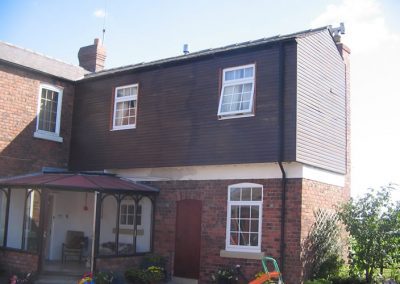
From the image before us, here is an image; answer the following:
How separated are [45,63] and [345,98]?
10574 millimetres

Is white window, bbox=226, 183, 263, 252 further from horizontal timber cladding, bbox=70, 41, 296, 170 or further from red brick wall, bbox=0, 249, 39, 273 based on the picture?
red brick wall, bbox=0, 249, 39, 273

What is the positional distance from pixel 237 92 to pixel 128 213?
5.44 meters

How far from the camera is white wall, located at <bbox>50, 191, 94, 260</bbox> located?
17.8 meters

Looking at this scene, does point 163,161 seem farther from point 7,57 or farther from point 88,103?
point 7,57

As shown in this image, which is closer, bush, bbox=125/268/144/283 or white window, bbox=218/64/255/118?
bush, bbox=125/268/144/283

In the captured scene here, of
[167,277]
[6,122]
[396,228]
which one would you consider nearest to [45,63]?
[6,122]

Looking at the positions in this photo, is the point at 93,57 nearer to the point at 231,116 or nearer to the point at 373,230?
the point at 231,116

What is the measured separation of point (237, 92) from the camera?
48.3 ft

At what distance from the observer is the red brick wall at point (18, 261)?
566 inches

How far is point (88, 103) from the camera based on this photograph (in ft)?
60.4

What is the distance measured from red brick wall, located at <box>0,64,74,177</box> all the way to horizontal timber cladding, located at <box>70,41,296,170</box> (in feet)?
3.26

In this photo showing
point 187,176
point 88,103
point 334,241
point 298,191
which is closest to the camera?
point 298,191

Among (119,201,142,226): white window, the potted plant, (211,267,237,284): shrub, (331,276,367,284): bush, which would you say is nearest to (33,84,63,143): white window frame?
(119,201,142,226): white window

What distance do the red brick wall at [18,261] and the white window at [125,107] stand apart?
503cm
